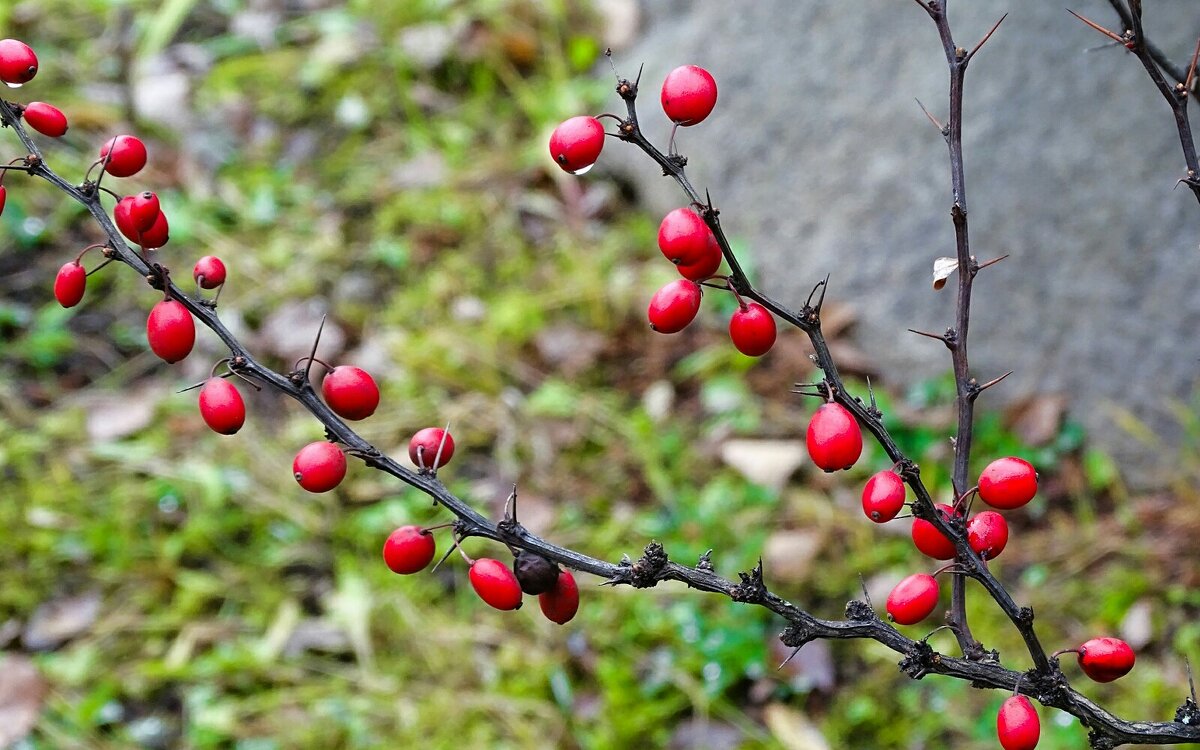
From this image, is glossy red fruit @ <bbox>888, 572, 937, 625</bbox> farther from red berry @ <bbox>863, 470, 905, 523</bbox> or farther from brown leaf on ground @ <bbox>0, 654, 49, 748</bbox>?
brown leaf on ground @ <bbox>0, 654, 49, 748</bbox>

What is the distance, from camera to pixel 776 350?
237 cm

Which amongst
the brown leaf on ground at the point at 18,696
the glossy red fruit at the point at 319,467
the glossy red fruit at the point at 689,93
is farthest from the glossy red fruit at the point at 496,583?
the brown leaf on ground at the point at 18,696

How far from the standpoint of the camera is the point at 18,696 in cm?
182

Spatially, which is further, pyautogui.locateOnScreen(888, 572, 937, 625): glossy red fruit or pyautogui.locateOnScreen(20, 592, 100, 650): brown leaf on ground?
pyautogui.locateOnScreen(20, 592, 100, 650): brown leaf on ground

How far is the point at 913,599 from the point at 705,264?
0.89 ft

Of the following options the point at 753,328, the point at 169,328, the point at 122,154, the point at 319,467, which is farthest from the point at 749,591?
the point at 122,154

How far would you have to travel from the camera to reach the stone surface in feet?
6.51

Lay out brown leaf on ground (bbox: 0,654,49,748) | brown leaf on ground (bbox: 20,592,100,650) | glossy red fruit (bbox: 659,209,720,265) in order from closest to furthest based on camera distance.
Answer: glossy red fruit (bbox: 659,209,720,265)
brown leaf on ground (bbox: 0,654,49,748)
brown leaf on ground (bbox: 20,592,100,650)

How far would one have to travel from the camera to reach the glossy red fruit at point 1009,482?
0.75m

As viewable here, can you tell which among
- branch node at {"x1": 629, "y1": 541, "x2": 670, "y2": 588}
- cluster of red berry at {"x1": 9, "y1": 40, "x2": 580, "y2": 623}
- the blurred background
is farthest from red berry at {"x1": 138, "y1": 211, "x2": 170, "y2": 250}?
the blurred background

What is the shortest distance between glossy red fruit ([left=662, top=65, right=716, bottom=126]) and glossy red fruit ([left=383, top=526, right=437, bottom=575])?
0.32 metres

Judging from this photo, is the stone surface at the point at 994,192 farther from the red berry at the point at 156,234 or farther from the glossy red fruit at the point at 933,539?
the red berry at the point at 156,234

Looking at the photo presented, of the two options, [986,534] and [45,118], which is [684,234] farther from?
[45,118]

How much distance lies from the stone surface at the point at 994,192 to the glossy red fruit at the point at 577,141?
1482mm
